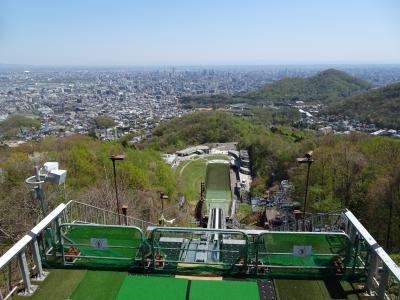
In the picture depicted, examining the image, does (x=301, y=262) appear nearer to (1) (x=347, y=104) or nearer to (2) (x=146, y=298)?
(2) (x=146, y=298)

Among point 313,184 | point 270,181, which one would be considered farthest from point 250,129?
point 313,184

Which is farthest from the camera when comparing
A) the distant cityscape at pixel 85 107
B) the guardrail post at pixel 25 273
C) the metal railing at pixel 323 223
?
the distant cityscape at pixel 85 107

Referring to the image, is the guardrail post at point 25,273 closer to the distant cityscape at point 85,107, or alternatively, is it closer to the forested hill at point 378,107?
the distant cityscape at point 85,107

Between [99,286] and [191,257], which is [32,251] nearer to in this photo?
[99,286]

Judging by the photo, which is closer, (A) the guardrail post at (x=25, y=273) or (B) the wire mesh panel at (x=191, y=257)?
(A) the guardrail post at (x=25, y=273)

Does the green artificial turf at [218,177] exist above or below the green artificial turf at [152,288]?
below

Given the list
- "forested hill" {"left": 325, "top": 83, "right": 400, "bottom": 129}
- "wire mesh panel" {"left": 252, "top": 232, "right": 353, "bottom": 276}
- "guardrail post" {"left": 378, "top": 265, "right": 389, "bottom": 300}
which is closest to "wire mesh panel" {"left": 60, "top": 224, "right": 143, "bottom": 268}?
"wire mesh panel" {"left": 252, "top": 232, "right": 353, "bottom": 276}

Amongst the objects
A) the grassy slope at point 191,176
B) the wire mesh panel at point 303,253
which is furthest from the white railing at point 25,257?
the grassy slope at point 191,176
